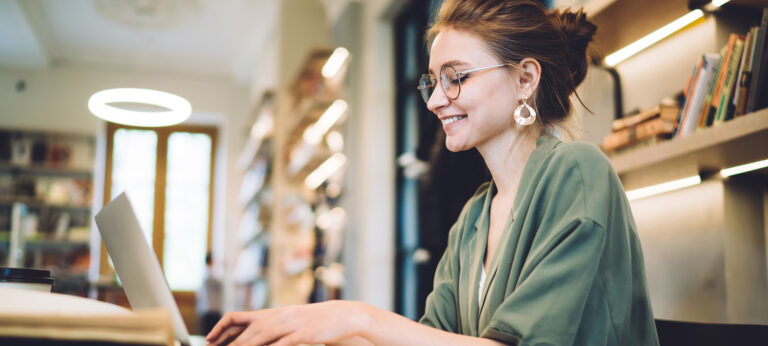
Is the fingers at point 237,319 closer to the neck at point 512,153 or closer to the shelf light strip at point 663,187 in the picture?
the neck at point 512,153

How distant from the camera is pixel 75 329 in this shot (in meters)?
0.54

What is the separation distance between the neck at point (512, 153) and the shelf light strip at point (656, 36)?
1.96 ft

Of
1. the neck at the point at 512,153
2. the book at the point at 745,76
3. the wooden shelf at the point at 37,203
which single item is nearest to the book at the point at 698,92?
the book at the point at 745,76

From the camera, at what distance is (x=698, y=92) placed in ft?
4.95

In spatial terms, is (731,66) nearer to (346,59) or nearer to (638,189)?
(638,189)

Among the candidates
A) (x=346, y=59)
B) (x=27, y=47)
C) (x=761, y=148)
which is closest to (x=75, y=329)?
(x=761, y=148)

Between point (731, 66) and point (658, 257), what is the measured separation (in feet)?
2.11

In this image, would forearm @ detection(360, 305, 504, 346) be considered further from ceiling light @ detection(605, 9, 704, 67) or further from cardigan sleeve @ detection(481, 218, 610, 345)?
ceiling light @ detection(605, 9, 704, 67)

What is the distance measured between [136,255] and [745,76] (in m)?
1.23

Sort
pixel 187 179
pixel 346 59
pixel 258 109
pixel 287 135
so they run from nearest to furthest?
pixel 346 59, pixel 287 135, pixel 258 109, pixel 187 179

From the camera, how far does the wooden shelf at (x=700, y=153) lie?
4.21ft

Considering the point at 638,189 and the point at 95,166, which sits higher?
the point at 95,166

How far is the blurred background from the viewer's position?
1.65 m

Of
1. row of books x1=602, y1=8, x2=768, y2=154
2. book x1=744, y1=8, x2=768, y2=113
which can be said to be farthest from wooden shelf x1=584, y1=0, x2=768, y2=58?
Answer: book x1=744, y1=8, x2=768, y2=113
